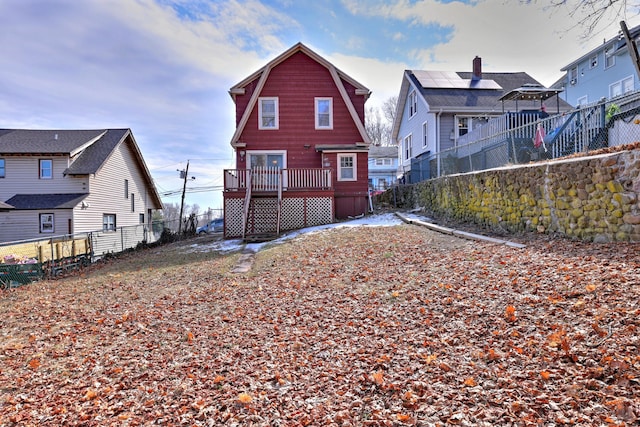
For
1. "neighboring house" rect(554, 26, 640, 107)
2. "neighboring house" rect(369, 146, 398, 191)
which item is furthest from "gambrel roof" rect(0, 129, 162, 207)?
"neighboring house" rect(554, 26, 640, 107)

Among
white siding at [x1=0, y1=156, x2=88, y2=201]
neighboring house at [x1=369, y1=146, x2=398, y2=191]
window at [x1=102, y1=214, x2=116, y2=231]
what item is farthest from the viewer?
neighboring house at [x1=369, y1=146, x2=398, y2=191]

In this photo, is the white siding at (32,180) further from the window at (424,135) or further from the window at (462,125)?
the window at (462,125)

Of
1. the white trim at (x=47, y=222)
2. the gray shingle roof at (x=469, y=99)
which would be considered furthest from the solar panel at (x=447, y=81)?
the white trim at (x=47, y=222)

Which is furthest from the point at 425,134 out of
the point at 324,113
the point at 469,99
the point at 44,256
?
the point at 44,256

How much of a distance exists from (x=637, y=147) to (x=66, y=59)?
19.3 meters

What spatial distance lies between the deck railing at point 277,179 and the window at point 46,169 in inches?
500

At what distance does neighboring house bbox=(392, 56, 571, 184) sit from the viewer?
18.7 m

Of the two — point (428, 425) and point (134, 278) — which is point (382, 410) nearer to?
point (428, 425)

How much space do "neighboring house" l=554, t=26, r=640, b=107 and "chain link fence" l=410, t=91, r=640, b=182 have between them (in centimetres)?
1352

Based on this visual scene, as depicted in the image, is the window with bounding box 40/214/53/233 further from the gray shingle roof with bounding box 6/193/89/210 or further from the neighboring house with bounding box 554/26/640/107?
the neighboring house with bounding box 554/26/640/107

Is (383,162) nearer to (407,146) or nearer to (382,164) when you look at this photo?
(382,164)

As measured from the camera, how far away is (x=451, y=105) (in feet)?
61.9

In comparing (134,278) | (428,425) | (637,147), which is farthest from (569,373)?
(134,278)

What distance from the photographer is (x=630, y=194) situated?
5496mm
